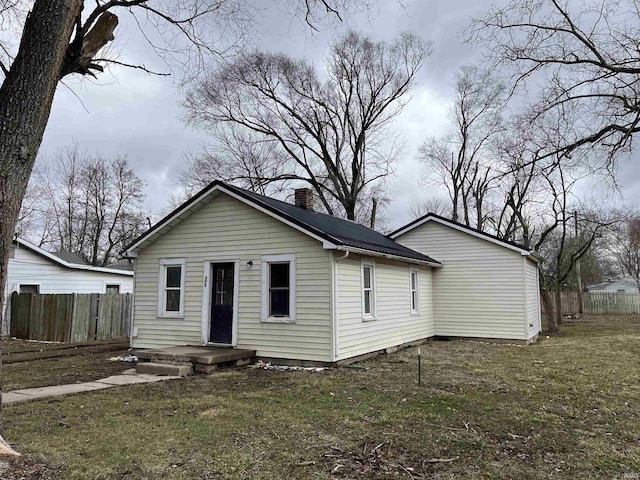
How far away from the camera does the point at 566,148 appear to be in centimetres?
578

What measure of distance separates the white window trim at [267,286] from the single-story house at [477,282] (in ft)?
24.4

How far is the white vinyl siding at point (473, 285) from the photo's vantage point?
14.6m

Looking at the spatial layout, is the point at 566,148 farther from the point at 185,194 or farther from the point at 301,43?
the point at 185,194

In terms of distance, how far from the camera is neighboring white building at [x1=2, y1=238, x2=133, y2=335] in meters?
17.1

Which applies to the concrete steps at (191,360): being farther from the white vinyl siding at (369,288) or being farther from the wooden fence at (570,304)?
the wooden fence at (570,304)

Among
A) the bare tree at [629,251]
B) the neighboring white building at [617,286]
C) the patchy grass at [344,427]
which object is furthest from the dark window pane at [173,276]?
the neighboring white building at [617,286]

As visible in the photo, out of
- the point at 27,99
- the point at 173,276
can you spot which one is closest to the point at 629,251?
the point at 173,276

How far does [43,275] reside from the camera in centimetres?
1809

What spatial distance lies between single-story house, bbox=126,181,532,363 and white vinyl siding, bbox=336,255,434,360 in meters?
0.04

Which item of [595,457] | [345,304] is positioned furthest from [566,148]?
[345,304]

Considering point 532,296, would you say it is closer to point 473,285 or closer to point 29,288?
point 473,285

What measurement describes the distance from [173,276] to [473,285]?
9578 millimetres

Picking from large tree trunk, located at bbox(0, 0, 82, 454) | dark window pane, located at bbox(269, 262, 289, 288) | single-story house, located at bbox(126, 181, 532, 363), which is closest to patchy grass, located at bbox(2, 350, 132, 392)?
single-story house, located at bbox(126, 181, 532, 363)

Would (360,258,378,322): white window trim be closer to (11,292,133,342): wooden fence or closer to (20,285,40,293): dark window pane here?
(11,292,133,342): wooden fence
